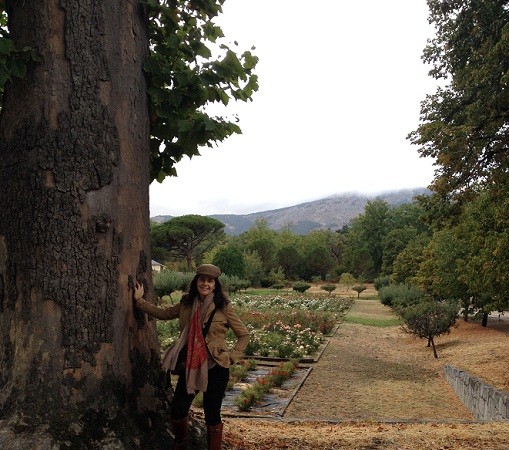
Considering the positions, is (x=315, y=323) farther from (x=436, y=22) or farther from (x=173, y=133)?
(x=173, y=133)

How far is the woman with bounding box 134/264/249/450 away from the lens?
3.77 m

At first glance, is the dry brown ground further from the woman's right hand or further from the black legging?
the woman's right hand

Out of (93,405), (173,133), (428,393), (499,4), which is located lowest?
(428,393)

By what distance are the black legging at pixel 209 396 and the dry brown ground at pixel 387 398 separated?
2.63 feet

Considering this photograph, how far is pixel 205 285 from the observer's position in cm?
388

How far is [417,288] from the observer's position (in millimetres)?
29516

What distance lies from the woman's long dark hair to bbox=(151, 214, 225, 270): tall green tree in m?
57.5

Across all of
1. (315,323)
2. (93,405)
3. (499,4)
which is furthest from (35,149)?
(315,323)

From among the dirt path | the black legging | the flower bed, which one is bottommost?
the dirt path

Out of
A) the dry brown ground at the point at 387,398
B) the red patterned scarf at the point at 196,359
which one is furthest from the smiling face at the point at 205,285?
the dry brown ground at the point at 387,398

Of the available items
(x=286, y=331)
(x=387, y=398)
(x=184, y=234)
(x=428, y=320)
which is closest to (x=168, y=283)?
(x=286, y=331)

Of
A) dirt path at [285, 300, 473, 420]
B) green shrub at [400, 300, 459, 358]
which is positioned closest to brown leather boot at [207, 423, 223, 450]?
dirt path at [285, 300, 473, 420]

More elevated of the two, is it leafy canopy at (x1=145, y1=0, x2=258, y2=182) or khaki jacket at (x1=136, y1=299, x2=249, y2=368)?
leafy canopy at (x1=145, y1=0, x2=258, y2=182)

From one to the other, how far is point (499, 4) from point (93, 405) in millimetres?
10682
